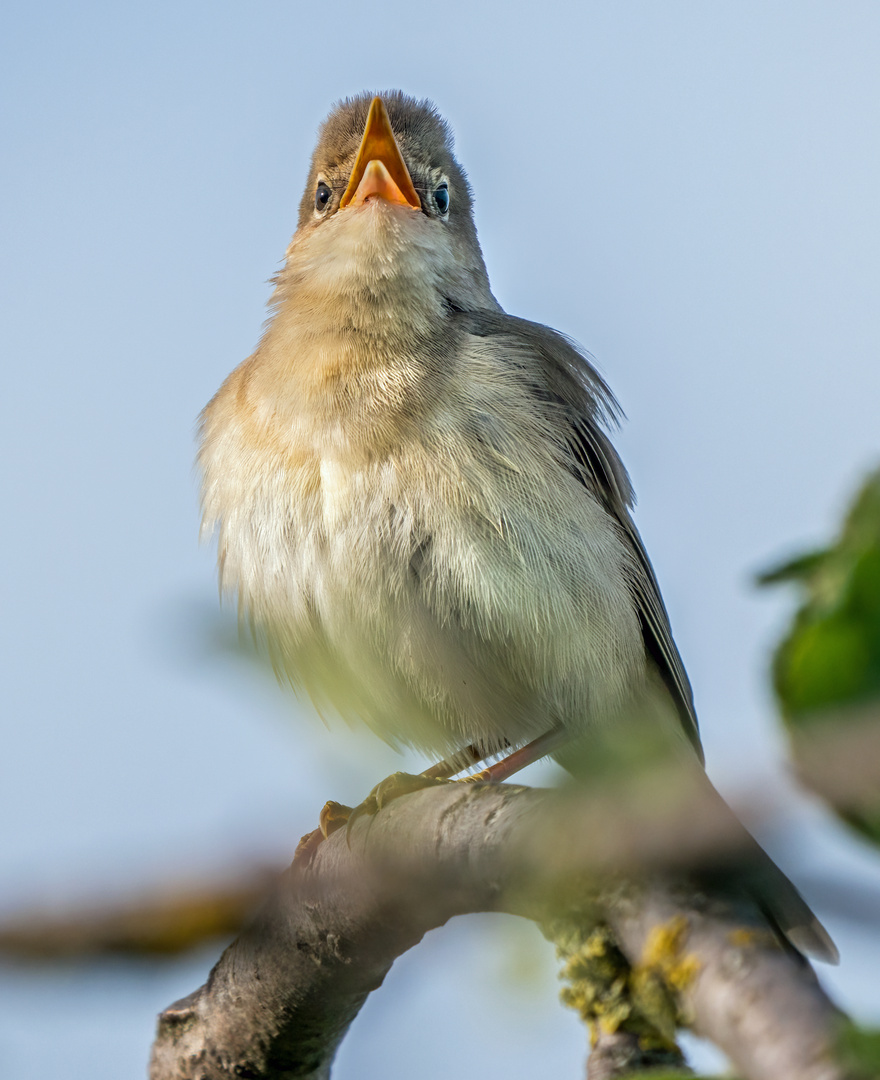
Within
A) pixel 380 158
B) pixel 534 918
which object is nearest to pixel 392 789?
pixel 534 918

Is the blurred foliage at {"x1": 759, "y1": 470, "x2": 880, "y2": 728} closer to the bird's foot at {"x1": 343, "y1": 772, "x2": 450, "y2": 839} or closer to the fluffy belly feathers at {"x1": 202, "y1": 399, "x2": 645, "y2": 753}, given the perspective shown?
the bird's foot at {"x1": 343, "y1": 772, "x2": 450, "y2": 839}

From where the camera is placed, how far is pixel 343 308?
4703mm

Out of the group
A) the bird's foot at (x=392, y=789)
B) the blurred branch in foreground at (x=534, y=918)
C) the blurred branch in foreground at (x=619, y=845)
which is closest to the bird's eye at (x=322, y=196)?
the bird's foot at (x=392, y=789)

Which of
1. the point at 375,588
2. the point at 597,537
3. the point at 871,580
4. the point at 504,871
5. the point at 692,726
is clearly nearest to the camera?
the point at 871,580

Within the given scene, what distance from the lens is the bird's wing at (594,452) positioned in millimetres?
4898

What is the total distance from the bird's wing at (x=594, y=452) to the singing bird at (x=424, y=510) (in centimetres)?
1

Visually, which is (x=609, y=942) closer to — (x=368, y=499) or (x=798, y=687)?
(x=798, y=687)

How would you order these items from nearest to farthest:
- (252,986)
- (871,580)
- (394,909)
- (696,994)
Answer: (871,580)
(696,994)
(394,909)
(252,986)

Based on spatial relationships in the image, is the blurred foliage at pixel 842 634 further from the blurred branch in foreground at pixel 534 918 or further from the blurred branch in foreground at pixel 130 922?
the blurred branch in foreground at pixel 130 922

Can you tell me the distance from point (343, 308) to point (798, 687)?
3923mm

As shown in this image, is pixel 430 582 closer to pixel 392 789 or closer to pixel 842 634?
pixel 392 789

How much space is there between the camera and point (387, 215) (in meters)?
4.77

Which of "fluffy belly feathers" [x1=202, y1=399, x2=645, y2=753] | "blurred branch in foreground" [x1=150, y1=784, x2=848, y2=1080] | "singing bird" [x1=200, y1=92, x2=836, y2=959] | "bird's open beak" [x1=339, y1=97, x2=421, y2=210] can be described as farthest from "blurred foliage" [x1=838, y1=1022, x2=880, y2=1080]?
"bird's open beak" [x1=339, y1=97, x2=421, y2=210]

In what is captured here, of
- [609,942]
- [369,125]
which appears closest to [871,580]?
[609,942]
